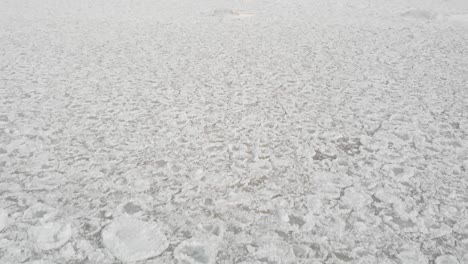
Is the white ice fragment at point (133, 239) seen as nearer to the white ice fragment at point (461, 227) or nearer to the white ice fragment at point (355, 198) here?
the white ice fragment at point (355, 198)

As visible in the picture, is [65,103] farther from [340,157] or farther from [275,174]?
[340,157]

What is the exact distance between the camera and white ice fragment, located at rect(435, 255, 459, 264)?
1061mm

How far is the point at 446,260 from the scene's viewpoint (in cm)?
107

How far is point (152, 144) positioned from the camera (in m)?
1.72

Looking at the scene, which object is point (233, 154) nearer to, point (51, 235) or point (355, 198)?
point (355, 198)

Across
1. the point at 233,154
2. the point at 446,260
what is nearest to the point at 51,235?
the point at 233,154

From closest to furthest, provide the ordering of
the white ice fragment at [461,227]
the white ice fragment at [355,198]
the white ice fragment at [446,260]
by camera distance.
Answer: the white ice fragment at [446,260] < the white ice fragment at [461,227] < the white ice fragment at [355,198]

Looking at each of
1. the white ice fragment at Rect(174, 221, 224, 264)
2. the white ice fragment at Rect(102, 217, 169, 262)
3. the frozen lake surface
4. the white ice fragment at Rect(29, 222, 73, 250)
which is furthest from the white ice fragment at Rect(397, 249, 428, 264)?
the white ice fragment at Rect(29, 222, 73, 250)

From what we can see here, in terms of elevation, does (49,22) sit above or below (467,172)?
above

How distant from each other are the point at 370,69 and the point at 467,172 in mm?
1554

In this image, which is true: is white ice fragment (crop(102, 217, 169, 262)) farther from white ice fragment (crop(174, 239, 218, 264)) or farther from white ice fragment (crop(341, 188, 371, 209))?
white ice fragment (crop(341, 188, 371, 209))

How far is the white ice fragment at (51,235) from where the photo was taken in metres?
1.11

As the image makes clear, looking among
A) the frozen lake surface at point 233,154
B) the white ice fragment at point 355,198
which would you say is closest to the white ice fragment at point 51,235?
the frozen lake surface at point 233,154

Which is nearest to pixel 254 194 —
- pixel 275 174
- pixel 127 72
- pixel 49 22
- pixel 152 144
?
pixel 275 174
